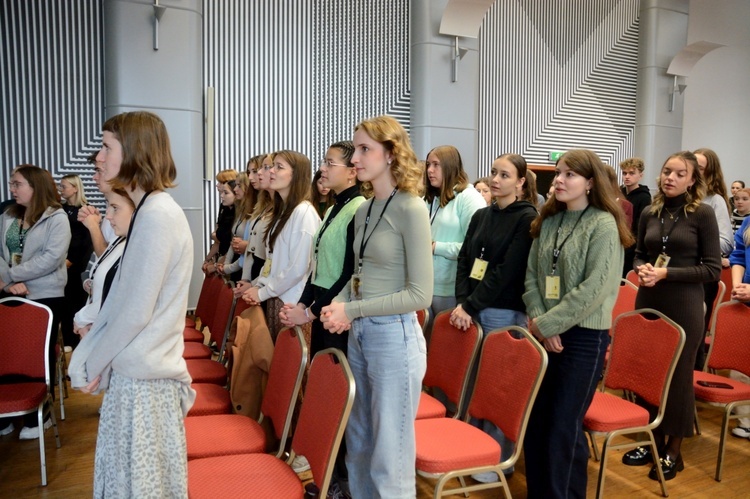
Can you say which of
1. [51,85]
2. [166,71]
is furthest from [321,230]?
[51,85]

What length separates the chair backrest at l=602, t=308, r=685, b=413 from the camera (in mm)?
2549

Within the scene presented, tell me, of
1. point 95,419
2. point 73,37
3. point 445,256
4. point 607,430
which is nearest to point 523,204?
point 445,256

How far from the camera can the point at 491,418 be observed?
2291 millimetres

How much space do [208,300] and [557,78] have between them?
706 centimetres

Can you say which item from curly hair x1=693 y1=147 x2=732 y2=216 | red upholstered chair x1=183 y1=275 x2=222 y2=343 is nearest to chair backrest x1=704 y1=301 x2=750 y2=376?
curly hair x1=693 y1=147 x2=732 y2=216

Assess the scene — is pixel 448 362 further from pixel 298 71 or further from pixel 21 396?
pixel 298 71

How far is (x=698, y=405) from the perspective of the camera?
4035mm

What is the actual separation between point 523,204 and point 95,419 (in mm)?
2957

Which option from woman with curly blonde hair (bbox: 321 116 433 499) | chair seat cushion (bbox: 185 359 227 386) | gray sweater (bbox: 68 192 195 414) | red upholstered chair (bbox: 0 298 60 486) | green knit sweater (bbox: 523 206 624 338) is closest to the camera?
gray sweater (bbox: 68 192 195 414)

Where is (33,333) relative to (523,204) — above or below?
below

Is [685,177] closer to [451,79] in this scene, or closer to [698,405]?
[698,405]

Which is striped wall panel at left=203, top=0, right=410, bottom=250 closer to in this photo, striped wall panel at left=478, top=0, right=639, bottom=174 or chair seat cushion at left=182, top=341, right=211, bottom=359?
striped wall panel at left=478, top=0, right=639, bottom=174

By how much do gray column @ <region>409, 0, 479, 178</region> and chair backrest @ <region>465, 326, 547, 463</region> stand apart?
205 inches

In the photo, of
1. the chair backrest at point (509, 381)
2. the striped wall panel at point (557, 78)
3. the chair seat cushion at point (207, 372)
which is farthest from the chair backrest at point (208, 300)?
the striped wall panel at point (557, 78)
